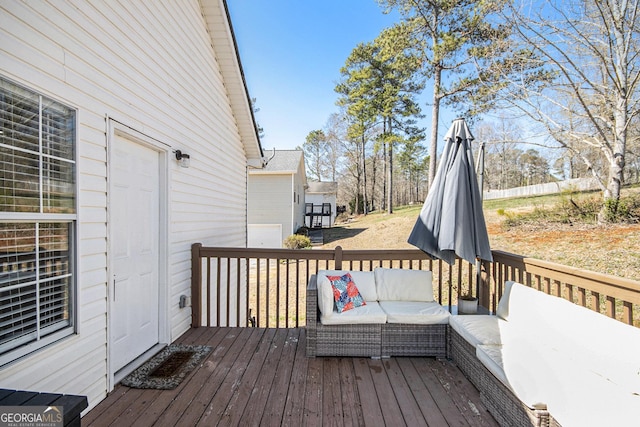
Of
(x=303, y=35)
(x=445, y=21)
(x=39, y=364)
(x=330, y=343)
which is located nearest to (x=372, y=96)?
(x=445, y=21)

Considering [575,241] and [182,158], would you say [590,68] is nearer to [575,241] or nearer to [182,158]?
[575,241]

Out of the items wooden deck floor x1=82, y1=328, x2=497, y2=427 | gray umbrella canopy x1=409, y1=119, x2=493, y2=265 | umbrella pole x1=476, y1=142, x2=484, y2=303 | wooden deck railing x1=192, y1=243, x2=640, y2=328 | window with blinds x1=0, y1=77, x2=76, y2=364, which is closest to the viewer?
window with blinds x1=0, y1=77, x2=76, y2=364

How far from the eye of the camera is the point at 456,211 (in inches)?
128

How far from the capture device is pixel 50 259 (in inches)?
80.8

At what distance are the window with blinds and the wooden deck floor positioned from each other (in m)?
0.86

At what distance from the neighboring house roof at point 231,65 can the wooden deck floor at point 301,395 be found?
4378 mm

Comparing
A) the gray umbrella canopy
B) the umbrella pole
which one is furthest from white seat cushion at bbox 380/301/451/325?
the umbrella pole

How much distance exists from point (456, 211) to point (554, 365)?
166 cm

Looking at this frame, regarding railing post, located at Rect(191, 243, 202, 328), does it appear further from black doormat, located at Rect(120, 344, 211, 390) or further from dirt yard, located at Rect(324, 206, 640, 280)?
dirt yard, located at Rect(324, 206, 640, 280)

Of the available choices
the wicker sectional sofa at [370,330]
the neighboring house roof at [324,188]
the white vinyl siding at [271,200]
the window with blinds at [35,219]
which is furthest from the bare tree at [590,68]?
the neighboring house roof at [324,188]

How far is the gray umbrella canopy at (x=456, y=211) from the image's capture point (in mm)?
3238

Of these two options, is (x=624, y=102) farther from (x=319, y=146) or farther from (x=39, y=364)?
(x=319, y=146)

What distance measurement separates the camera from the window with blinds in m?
1.77

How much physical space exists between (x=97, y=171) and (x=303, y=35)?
8583 millimetres
